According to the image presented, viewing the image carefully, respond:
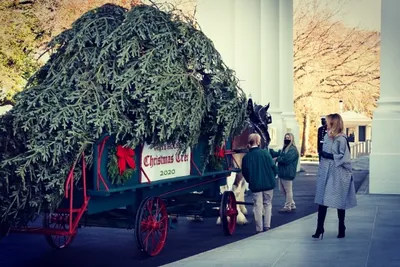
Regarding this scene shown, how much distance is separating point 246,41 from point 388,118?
5032 millimetres

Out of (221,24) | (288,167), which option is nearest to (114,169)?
(288,167)

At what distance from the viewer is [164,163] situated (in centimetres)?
1046

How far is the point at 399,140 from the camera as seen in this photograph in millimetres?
18047

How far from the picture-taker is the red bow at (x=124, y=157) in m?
9.47

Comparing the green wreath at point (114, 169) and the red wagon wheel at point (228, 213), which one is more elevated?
the green wreath at point (114, 169)

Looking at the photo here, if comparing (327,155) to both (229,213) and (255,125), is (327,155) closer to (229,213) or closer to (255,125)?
(229,213)

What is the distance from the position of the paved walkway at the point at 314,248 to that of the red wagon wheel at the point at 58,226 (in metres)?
1.70

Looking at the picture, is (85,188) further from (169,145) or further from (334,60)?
(334,60)

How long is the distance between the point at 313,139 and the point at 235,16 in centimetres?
2880

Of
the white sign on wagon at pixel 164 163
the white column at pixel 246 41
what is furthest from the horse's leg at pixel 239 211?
the white column at pixel 246 41

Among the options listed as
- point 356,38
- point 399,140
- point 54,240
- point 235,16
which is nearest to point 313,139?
point 356,38

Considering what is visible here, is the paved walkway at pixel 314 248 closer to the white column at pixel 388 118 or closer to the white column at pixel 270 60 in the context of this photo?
the white column at pixel 388 118

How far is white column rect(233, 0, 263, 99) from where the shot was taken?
71.4ft

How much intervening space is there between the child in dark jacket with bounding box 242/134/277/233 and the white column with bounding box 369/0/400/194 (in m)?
5.93
